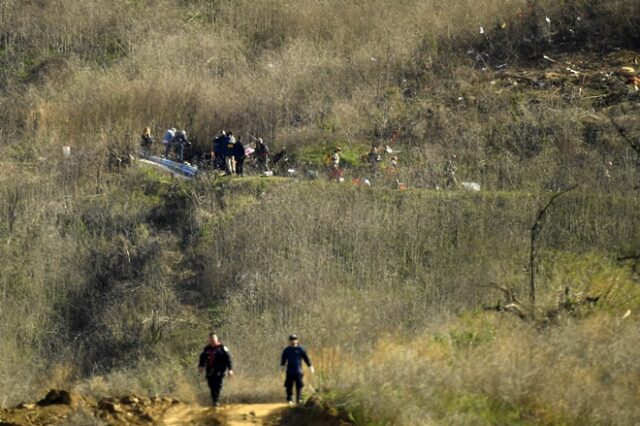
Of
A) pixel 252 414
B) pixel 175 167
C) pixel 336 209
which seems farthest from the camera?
pixel 175 167

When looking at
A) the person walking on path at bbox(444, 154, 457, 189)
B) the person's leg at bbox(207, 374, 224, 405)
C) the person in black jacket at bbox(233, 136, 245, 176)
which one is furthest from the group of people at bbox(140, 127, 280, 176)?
→ the person's leg at bbox(207, 374, 224, 405)

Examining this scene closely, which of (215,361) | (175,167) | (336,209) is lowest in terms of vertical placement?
(215,361)

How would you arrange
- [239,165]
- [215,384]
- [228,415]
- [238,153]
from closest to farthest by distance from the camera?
[228,415], [215,384], [238,153], [239,165]

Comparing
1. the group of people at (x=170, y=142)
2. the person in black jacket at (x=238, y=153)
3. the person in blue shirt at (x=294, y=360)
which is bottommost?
the person in blue shirt at (x=294, y=360)

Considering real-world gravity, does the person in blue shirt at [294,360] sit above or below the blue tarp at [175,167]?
below

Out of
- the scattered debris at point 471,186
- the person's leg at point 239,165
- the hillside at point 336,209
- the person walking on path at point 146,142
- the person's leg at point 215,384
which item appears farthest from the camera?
the person walking on path at point 146,142

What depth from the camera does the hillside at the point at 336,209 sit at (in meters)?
21.2

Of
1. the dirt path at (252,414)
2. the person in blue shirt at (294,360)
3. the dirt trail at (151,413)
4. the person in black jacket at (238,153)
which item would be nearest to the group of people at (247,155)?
the person in black jacket at (238,153)

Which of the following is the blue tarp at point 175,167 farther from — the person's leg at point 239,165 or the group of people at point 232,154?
the person's leg at point 239,165

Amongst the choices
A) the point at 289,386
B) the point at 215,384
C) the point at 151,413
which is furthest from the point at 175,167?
the point at 289,386

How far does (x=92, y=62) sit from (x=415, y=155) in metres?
14.1

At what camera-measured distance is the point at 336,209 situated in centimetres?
3198

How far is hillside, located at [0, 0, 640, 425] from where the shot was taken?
21219 millimetres

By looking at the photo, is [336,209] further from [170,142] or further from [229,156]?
[170,142]
